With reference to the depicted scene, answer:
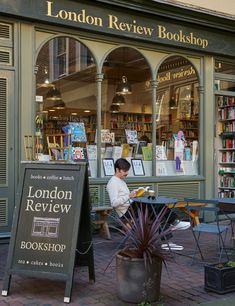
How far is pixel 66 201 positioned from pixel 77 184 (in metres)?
0.22

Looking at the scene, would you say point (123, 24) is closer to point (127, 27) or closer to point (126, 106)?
point (127, 27)

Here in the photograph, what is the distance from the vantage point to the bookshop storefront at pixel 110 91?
26.1 ft

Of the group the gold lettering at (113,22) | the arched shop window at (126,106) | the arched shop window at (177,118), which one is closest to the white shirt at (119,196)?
the arched shop window at (126,106)

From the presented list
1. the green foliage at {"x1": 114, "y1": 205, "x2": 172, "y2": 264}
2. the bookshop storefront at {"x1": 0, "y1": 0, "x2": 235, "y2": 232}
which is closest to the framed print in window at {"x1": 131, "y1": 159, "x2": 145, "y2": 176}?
the bookshop storefront at {"x1": 0, "y1": 0, "x2": 235, "y2": 232}

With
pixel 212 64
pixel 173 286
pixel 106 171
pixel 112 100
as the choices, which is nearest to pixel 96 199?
pixel 106 171

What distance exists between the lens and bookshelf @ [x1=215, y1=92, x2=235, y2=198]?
11609 millimetres

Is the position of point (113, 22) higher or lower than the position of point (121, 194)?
higher

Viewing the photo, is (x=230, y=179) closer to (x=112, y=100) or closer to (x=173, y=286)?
(x=112, y=100)

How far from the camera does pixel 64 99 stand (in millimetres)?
9656

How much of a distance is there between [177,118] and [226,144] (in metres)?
1.90

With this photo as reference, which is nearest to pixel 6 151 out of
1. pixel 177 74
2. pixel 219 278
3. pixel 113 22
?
pixel 113 22

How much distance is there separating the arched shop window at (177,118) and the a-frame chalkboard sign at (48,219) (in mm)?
4825

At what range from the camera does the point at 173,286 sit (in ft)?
18.2

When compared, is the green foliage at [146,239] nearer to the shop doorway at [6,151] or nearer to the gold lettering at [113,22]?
the shop doorway at [6,151]
